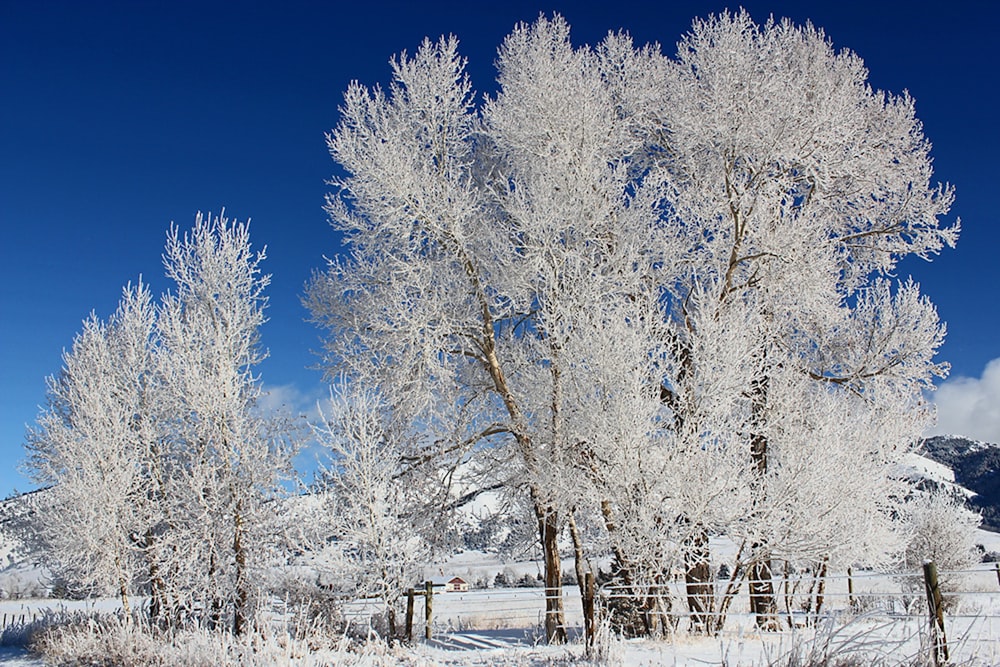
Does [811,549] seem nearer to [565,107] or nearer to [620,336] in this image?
[620,336]

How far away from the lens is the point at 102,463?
42.9 feet

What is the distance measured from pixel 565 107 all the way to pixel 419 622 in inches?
359

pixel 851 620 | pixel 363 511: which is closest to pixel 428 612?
pixel 363 511

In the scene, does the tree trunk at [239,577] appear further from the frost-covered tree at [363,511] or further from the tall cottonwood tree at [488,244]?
the tall cottonwood tree at [488,244]

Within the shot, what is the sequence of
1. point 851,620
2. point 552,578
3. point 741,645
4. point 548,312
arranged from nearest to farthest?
point 851,620 → point 741,645 → point 548,312 → point 552,578

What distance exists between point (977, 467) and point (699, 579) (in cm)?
10756

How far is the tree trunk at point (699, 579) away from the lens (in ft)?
26.7

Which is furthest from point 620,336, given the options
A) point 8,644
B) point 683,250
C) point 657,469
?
point 8,644

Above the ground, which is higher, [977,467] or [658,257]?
[658,257]

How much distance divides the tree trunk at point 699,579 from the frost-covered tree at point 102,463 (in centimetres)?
904

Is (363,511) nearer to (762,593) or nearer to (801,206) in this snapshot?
(762,593)

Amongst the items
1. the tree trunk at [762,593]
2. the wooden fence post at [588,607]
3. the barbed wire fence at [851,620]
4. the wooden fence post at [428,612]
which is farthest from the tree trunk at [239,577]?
the tree trunk at [762,593]

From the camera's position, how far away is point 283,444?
37.2 feet

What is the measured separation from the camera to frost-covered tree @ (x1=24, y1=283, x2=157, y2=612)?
1263cm
